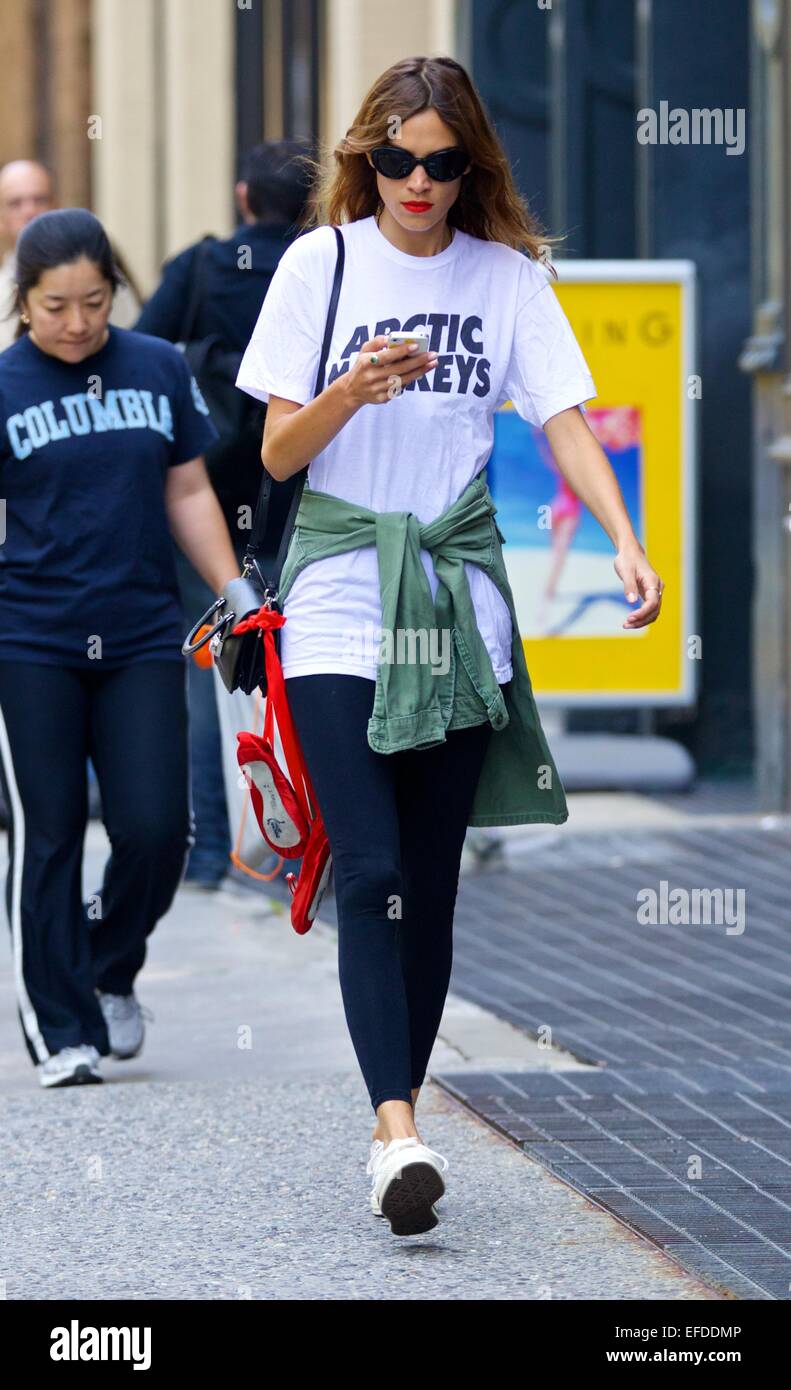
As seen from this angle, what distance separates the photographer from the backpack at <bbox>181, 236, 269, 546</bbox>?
7.05 metres

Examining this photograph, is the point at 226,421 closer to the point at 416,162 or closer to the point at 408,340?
the point at 416,162

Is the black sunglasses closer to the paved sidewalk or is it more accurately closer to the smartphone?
the smartphone

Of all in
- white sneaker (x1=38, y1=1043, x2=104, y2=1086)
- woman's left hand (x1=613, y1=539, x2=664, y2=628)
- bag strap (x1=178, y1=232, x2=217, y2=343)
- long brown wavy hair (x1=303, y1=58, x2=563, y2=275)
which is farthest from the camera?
bag strap (x1=178, y1=232, x2=217, y2=343)

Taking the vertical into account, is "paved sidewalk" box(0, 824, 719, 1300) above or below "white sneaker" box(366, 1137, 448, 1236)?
below

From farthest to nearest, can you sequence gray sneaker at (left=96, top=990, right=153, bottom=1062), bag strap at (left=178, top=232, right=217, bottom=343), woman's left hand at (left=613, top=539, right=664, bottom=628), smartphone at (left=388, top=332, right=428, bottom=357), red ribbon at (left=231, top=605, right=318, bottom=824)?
bag strap at (left=178, top=232, right=217, bottom=343) < gray sneaker at (left=96, top=990, right=153, bottom=1062) < red ribbon at (left=231, top=605, right=318, bottom=824) < woman's left hand at (left=613, top=539, right=664, bottom=628) < smartphone at (left=388, top=332, right=428, bottom=357)

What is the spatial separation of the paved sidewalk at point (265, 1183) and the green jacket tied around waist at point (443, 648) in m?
0.69

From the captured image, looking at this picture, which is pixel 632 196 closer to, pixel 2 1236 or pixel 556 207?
pixel 556 207

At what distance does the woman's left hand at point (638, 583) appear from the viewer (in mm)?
4008

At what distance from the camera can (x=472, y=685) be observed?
13.8ft

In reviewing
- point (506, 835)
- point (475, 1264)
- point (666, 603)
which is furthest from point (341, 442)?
point (666, 603)

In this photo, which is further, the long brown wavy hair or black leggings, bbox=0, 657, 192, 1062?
black leggings, bbox=0, 657, 192, 1062

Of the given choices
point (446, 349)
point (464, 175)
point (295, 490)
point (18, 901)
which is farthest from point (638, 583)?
point (18, 901)

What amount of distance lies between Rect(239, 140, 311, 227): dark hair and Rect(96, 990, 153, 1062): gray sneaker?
98.2 inches

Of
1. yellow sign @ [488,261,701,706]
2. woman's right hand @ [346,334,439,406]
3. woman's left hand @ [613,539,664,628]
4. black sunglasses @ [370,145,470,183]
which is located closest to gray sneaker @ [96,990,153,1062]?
woman's left hand @ [613,539,664,628]
